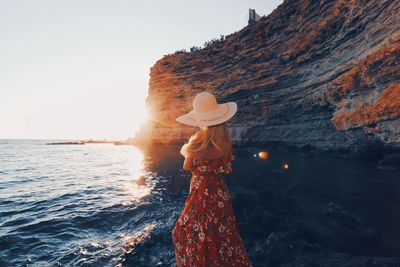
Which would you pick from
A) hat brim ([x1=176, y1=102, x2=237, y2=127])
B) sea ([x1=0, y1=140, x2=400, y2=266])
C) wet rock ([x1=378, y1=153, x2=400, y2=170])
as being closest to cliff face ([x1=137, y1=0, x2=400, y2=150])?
wet rock ([x1=378, y1=153, x2=400, y2=170])

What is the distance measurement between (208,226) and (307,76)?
1914 cm

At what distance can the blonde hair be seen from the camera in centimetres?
182

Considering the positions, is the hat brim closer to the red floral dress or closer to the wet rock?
the red floral dress

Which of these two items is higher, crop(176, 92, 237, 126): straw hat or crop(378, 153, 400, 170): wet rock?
crop(176, 92, 237, 126): straw hat

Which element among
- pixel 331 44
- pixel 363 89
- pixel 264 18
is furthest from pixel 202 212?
pixel 264 18

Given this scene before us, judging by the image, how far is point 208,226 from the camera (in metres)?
1.90

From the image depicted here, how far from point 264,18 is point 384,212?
22.9m

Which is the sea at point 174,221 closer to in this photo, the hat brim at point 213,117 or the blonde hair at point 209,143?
the blonde hair at point 209,143

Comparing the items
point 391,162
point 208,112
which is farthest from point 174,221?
point 391,162

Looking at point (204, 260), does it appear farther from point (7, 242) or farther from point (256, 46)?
point (256, 46)

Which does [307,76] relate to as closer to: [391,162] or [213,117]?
[391,162]

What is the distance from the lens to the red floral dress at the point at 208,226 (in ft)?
6.13

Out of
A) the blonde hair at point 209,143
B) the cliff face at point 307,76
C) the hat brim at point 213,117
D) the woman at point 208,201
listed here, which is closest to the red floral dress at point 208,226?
the woman at point 208,201

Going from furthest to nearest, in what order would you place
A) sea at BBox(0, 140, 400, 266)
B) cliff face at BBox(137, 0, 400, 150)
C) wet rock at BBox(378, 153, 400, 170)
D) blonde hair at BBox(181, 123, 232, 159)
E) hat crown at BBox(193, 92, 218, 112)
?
1. cliff face at BBox(137, 0, 400, 150)
2. wet rock at BBox(378, 153, 400, 170)
3. sea at BBox(0, 140, 400, 266)
4. hat crown at BBox(193, 92, 218, 112)
5. blonde hair at BBox(181, 123, 232, 159)
